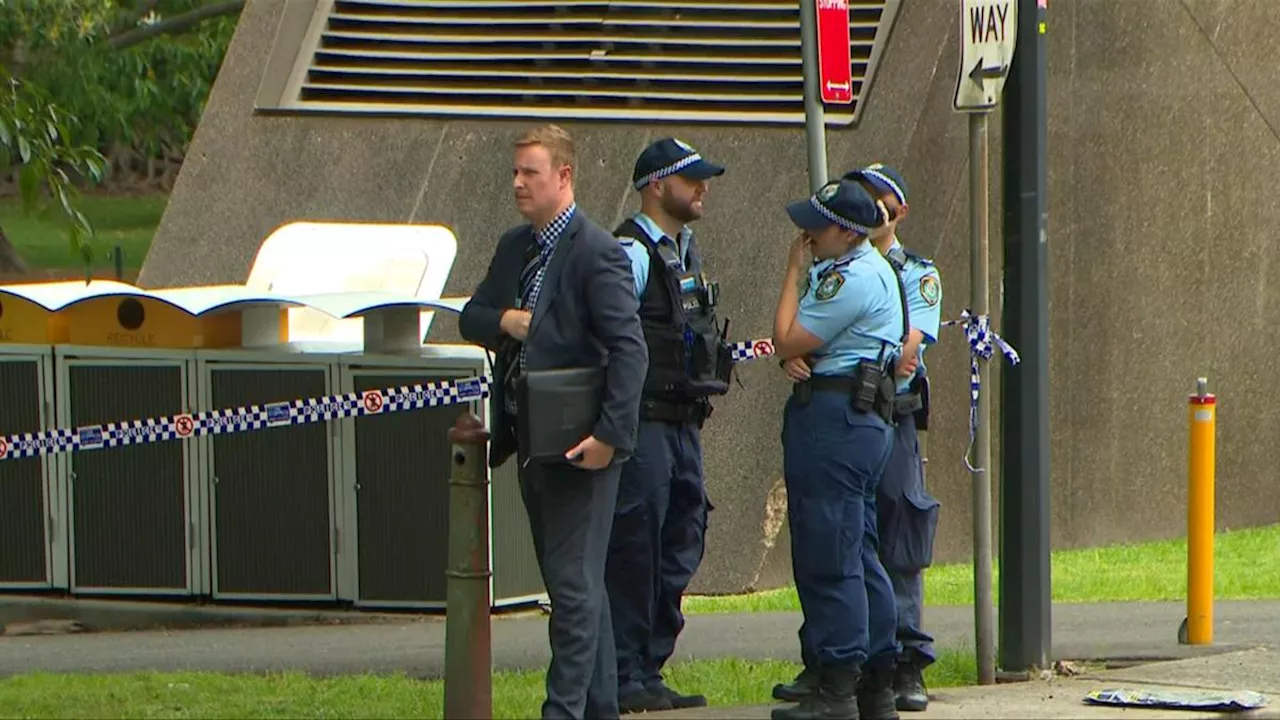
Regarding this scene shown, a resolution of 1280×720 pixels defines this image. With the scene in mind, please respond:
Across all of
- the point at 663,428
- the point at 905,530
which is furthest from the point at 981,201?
the point at 663,428

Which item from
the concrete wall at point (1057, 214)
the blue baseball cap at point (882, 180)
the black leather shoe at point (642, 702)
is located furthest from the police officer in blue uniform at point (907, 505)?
the concrete wall at point (1057, 214)

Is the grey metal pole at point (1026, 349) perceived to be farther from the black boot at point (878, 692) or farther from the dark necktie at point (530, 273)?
the dark necktie at point (530, 273)

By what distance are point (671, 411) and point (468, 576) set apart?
3.50 feet

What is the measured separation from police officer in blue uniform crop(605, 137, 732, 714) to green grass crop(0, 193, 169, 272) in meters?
27.0

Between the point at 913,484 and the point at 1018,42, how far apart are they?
172 cm

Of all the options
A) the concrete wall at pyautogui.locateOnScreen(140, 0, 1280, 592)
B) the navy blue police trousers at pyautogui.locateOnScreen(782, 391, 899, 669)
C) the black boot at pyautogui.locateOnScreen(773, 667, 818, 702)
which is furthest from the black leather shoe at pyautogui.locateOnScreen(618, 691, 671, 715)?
the concrete wall at pyautogui.locateOnScreen(140, 0, 1280, 592)

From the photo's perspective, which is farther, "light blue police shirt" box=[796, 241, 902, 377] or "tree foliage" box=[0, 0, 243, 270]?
"tree foliage" box=[0, 0, 243, 270]

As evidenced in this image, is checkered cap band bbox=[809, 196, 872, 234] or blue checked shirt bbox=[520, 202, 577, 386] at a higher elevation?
checkered cap band bbox=[809, 196, 872, 234]

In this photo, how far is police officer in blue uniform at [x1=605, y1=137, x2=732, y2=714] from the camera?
716 cm

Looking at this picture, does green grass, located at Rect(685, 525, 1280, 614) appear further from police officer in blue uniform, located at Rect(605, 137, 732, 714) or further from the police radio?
the police radio

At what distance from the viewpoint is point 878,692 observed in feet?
23.3

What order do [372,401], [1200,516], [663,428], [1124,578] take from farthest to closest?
[1124,578], [372,401], [1200,516], [663,428]

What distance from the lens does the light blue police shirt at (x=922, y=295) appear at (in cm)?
757

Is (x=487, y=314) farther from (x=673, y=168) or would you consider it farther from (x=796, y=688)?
(x=796, y=688)
